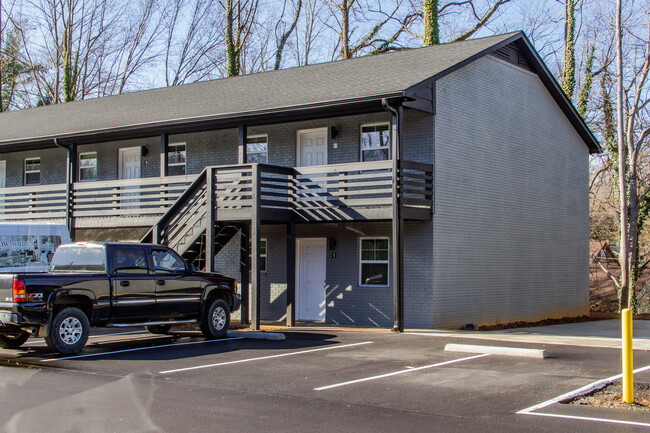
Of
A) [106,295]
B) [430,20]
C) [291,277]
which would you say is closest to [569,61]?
[430,20]

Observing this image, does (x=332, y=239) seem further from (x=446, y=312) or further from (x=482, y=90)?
(x=482, y=90)

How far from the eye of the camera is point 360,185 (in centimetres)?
1734

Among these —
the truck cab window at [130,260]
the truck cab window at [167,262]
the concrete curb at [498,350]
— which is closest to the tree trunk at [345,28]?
the truck cab window at [167,262]

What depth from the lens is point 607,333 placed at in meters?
17.9

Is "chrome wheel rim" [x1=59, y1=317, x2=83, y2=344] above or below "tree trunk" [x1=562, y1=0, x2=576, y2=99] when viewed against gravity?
below

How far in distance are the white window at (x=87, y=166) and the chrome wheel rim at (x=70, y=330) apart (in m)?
11.8

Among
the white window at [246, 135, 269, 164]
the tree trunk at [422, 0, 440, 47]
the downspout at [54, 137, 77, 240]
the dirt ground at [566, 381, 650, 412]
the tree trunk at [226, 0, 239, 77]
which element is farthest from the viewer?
the tree trunk at [226, 0, 239, 77]

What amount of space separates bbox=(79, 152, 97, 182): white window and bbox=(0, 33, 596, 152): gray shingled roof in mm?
1123

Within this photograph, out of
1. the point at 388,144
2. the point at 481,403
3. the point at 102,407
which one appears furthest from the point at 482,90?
the point at 102,407

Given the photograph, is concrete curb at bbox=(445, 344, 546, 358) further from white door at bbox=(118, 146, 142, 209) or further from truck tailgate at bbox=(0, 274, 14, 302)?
white door at bbox=(118, 146, 142, 209)

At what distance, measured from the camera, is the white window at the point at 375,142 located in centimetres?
1891

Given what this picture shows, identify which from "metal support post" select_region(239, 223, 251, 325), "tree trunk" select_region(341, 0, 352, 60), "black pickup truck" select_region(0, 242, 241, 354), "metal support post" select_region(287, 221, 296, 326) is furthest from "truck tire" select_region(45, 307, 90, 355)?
"tree trunk" select_region(341, 0, 352, 60)

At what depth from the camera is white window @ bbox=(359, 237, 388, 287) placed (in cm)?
1866

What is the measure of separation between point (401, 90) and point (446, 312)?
5431 millimetres
